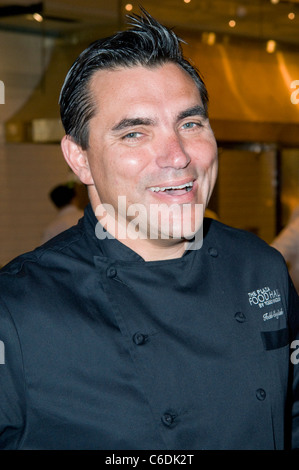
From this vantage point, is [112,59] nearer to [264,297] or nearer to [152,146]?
[152,146]

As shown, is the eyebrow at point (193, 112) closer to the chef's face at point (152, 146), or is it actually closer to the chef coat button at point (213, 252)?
the chef's face at point (152, 146)

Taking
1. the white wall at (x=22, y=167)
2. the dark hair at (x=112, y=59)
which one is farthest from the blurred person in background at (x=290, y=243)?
the white wall at (x=22, y=167)

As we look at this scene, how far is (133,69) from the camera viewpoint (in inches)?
44.6

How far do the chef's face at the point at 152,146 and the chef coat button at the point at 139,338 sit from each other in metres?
0.18

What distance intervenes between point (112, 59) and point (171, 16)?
11.2 feet

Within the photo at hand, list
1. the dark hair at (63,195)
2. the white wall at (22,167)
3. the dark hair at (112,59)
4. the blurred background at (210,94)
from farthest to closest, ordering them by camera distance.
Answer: the white wall at (22,167), the blurred background at (210,94), the dark hair at (63,195), the dark hair at (112,59)

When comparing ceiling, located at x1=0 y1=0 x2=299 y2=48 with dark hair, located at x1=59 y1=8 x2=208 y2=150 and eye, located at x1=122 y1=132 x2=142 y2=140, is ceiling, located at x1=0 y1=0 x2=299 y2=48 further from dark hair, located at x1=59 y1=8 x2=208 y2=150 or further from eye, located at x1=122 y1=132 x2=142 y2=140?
eye, located at x1=122 y1=132 x2=142 y2=140

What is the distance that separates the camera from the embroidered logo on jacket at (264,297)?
1.26m

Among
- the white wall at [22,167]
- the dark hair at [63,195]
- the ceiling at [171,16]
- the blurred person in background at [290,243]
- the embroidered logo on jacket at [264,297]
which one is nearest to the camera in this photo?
the embroidered logo on jacket at [264,297]

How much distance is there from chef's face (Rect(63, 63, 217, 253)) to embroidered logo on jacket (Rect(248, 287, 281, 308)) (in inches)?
9.5

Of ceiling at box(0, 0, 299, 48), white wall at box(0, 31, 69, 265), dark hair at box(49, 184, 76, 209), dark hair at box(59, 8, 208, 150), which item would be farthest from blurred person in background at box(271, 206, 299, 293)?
white wall at box(0, 31, 69, 265)

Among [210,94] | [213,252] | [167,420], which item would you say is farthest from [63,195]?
[167,420]

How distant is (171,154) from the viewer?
42.2 inches

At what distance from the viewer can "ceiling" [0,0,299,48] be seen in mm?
4262
